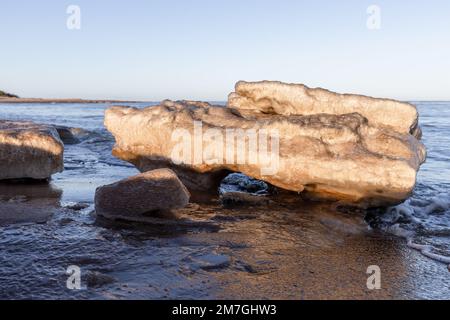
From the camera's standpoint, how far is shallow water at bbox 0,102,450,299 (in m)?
3.86

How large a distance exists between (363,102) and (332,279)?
13.9 ft

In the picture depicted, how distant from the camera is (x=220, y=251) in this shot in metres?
4.80

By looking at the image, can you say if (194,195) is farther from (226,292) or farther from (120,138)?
(226,292)

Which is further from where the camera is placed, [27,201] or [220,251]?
[27,201]

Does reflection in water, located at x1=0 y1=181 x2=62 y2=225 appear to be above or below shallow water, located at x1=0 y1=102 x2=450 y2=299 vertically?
above

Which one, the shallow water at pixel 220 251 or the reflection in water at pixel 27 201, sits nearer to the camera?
the shallow water at pixel 220 251

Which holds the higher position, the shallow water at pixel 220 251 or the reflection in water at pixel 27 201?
the reflection in water at pixel 27 201

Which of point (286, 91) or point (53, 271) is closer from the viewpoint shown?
point (53, 271)

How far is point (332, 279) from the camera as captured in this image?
414cm

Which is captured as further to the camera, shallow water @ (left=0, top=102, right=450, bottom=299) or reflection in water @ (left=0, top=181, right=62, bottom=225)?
reflection in water @ (left=0, top=181, right=62, bottom=225)

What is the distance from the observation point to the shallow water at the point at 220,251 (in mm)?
3855

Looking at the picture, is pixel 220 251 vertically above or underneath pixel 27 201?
underneath

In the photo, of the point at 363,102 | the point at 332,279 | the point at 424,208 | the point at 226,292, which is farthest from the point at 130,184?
the point at 424,208
